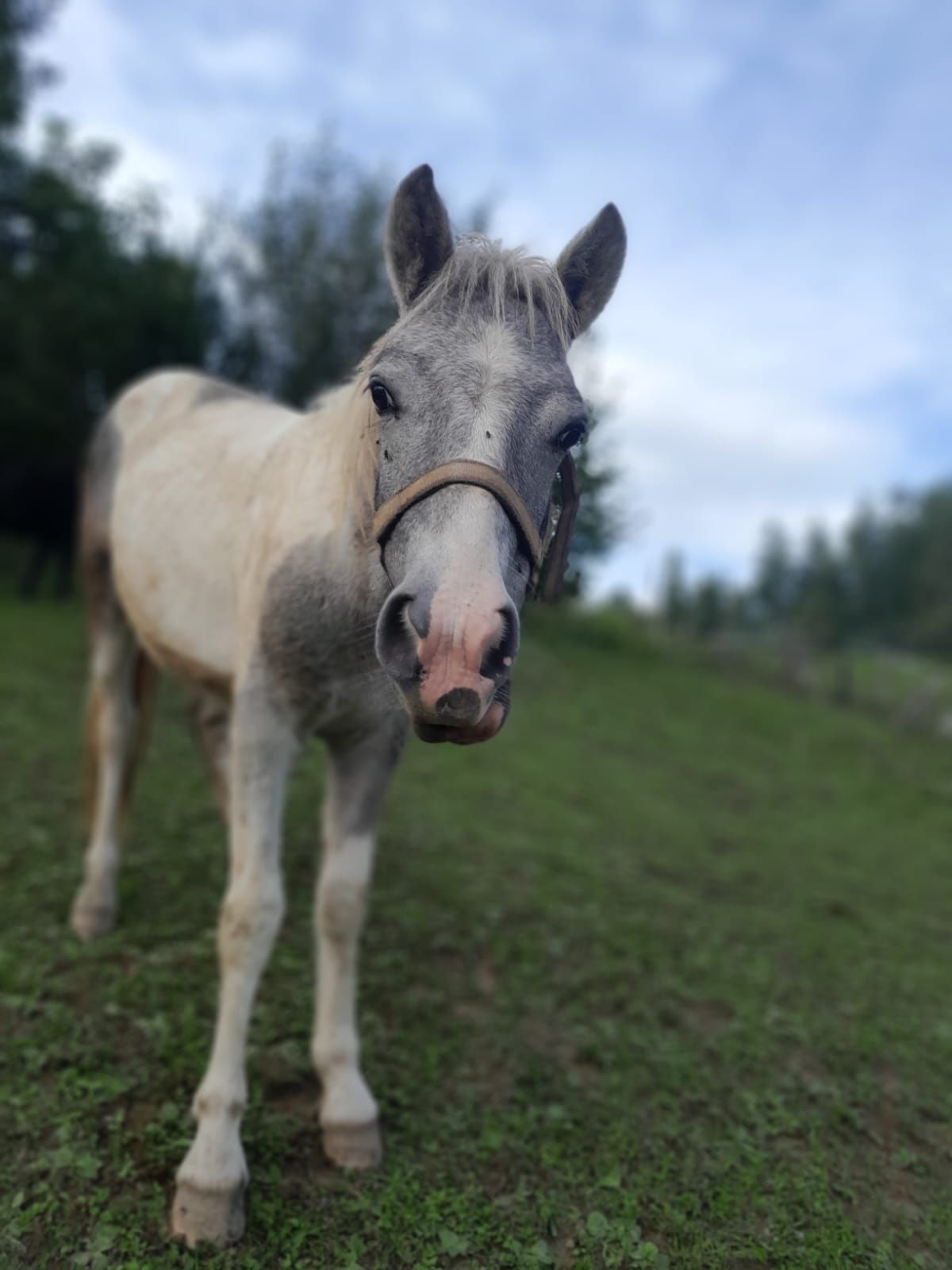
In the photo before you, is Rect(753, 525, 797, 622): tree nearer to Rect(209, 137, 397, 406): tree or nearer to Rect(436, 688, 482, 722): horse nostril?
Rect(209, 137, 397, 406): tree

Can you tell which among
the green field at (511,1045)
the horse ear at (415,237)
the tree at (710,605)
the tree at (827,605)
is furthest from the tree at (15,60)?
the tree at (827,605)

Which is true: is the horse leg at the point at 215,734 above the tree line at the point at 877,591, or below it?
below

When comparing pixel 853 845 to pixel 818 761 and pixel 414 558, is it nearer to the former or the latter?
pixel 818 761

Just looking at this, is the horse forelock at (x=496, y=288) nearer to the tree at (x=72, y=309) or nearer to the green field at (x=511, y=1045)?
the green field at (x=511, y=1045)

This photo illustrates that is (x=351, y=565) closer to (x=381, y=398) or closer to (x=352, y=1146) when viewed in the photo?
(x=381, y=398)

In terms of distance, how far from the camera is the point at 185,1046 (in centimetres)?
279

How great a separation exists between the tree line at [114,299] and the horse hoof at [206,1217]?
12.7 m

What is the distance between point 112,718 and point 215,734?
524 millimetres

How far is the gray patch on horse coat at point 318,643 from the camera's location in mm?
2176

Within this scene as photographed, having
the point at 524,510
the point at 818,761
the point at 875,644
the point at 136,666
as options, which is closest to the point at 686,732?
the point at 818,761

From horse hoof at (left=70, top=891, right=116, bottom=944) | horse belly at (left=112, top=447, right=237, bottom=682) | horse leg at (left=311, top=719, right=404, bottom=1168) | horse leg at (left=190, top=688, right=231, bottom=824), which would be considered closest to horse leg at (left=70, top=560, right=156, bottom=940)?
horse hoof at (left=70, top=891, right=116, bottom=944)

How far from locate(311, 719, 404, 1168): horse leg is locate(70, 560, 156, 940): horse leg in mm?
1502

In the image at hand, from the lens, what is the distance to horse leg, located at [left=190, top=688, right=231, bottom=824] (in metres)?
3.71

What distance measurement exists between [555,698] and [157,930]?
29.3 feet
